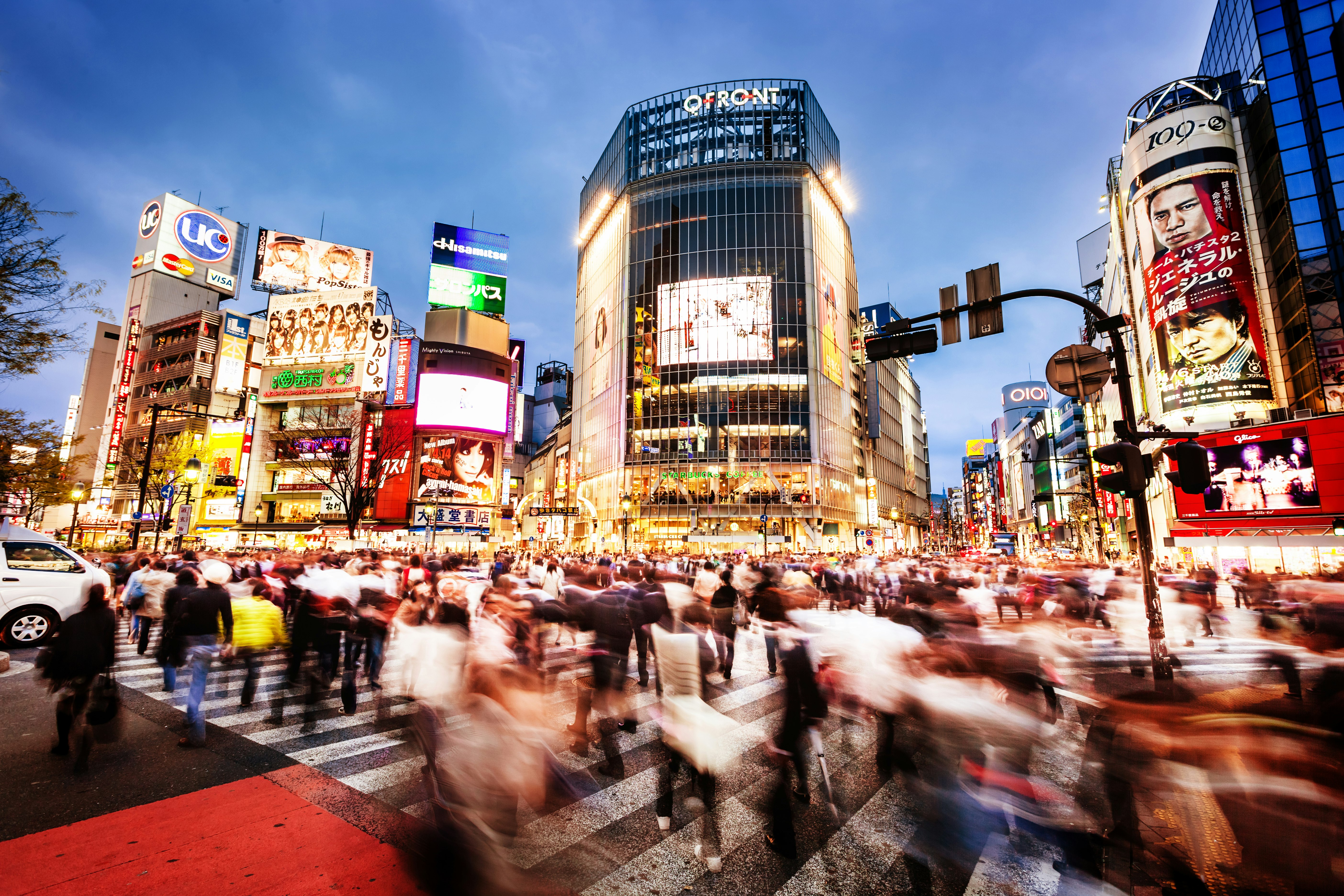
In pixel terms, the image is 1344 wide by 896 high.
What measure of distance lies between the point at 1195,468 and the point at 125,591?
20341mm

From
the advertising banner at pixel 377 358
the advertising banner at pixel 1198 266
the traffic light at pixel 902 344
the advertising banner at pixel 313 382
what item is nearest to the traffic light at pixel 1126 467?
the traffic light at pixel 902 344

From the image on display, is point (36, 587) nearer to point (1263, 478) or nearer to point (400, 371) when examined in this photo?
point (1263, 478)

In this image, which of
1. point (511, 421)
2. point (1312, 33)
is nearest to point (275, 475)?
point (511, 421)

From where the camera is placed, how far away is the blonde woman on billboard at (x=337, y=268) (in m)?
72.0

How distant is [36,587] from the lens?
37.3 feet

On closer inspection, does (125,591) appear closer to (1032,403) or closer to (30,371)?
(30,371)

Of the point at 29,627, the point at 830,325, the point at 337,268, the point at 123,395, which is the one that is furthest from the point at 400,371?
the point at 29,627

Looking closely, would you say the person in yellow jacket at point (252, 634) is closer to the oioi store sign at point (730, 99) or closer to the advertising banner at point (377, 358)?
the advertising banner at point (377, 358)

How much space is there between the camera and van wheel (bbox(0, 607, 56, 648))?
11281mm

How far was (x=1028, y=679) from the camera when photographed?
5.07 m

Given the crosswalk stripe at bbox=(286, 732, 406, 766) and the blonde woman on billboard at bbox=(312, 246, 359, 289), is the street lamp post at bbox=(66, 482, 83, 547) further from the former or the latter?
the blonde woman on billboard at bbox=(312, 246, 359, 289)

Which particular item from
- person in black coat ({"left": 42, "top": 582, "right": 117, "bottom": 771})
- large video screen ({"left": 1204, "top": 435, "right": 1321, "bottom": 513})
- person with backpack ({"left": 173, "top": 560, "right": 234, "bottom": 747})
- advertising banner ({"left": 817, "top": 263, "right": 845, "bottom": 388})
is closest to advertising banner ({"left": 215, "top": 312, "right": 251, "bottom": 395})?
advertising banner ({"left": 817, "top": 263, "right": 845, "bottom": 388})

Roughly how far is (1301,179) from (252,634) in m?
49.9

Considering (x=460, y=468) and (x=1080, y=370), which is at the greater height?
(x=460, y=468)
